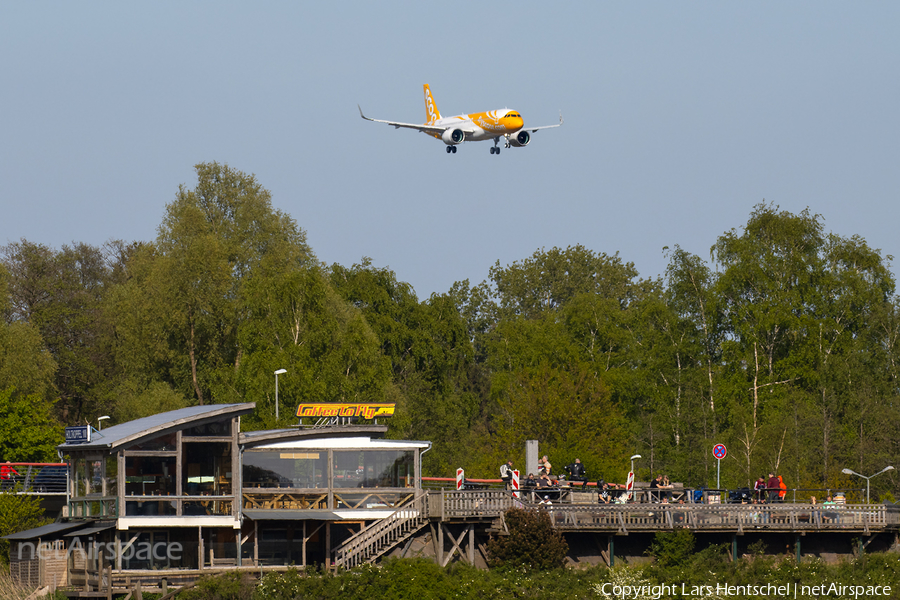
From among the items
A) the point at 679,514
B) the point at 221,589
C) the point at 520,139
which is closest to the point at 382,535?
the point at 221,589

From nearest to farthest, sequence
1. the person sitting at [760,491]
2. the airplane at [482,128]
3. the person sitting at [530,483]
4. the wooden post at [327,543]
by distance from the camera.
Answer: the wooden post at [327,543]
the person sitting at [530,483]
the person sitting at [760,491]
the airplane at [482,128]

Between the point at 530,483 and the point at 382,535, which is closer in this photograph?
the point at 382,535

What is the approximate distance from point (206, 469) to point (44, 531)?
5.04 meters

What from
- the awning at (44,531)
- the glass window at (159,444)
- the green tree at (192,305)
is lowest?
the awning at (44,531)

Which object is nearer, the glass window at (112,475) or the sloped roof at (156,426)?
the sloped roof at (156,426)

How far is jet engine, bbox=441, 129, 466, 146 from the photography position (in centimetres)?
5688

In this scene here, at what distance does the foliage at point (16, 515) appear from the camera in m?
39.6

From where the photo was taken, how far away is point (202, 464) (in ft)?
119

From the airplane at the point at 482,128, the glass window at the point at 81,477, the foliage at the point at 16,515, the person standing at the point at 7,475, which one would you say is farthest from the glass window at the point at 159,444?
the airplane at the point at 482,128

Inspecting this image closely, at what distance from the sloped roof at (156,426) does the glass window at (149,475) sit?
0.73 metres

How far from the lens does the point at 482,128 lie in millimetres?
57312

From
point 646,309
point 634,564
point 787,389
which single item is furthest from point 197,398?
point 634,564

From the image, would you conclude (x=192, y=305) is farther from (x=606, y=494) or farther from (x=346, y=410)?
(x=606, y=494)

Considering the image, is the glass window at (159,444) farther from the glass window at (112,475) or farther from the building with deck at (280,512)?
the glass window at (112,475)
